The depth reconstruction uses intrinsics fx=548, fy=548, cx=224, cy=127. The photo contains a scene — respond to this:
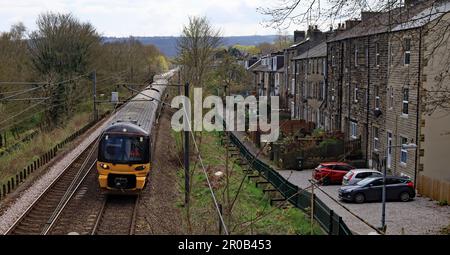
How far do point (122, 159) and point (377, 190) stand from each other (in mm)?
11296

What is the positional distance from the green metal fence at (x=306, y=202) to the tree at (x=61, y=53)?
19.7 metres

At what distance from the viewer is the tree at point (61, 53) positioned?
42656mm

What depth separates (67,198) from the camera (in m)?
18.5

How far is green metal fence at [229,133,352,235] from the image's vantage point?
580 inches

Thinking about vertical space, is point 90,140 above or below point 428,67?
below

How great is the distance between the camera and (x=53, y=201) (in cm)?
1845

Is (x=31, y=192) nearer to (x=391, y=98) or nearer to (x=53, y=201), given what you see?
(x=53, y=201)

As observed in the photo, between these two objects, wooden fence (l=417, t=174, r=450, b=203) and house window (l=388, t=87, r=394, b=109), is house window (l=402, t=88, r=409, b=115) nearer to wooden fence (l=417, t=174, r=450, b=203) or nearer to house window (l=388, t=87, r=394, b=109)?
house window (l=388, t=87, r=394, b=109)

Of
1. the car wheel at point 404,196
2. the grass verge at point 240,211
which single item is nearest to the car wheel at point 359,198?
the car wheel at point 404,196

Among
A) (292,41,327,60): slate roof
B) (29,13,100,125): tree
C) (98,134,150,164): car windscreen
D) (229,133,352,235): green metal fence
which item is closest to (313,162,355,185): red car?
(229,133,352,235): green metal fence

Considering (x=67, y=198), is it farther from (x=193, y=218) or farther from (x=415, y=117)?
(x=415, y=117)

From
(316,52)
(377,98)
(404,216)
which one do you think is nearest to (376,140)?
(377,98)
